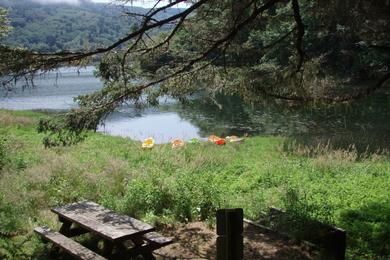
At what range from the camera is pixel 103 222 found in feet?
18.8

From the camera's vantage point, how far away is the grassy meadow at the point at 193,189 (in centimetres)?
680

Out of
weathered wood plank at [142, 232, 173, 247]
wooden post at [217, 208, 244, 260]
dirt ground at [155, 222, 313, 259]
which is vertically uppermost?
wooden post at [217, 208, 244, 260]

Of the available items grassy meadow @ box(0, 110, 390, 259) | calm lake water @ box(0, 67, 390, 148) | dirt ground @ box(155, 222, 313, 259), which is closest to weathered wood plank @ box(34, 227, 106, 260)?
grassy meadow @ box(0, 110, 390, 259)

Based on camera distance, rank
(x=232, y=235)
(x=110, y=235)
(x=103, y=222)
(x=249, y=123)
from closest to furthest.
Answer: (x=232, y=235) < (x=110, y=235) < (x=103, y=222) < (x=249, y=123)

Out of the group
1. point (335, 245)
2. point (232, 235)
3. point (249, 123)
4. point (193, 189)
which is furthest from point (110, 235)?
point (249, 123)

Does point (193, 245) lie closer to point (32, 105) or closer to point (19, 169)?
point (19, 169)

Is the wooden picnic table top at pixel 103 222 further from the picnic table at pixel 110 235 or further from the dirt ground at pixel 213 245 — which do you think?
the dirt ground at pixel 213 245

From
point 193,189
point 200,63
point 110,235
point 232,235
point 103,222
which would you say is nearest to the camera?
point 232,235

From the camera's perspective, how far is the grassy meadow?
680cm

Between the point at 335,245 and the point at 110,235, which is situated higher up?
the point at 110,235

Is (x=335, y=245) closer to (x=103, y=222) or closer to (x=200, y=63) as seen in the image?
(x=103, y=222)

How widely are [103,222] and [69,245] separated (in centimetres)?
46

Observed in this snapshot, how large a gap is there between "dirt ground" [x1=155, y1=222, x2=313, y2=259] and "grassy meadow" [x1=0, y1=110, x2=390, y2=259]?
0.49 meters

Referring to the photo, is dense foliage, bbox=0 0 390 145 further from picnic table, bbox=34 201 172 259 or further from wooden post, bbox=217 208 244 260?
wooden post, bbox=217 208 244 260
